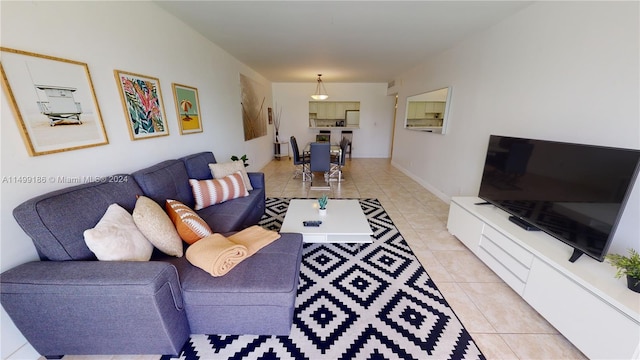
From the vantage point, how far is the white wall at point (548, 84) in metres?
1.47

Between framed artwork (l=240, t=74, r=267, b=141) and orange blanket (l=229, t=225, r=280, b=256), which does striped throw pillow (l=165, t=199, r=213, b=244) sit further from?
framed artwork (l=240, t=74, r=267, b=141)

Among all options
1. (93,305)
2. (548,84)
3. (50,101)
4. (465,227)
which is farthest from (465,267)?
(50,101)

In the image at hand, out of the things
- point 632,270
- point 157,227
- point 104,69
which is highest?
point 104,69

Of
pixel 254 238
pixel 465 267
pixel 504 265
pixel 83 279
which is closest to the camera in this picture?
pixel 83 279

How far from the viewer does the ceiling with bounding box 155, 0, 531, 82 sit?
7.06 feet

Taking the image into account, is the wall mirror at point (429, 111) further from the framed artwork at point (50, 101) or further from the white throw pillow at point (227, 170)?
the framed artwork at point (50, 101)

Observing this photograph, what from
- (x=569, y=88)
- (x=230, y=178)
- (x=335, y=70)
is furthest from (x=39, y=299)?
(x=335, y=70)

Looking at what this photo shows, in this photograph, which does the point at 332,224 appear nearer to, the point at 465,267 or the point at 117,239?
the point at 465,267

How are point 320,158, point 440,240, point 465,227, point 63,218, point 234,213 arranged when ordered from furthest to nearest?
point 320,158 → point 440,240 → point 465,227 → point 234,213 → point 63,218

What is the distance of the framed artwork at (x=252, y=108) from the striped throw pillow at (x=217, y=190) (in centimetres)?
234

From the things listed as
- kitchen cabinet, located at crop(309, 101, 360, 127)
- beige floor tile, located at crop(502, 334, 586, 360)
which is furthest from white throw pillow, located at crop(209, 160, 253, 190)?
kitchen cabinet, located at crop(309, 101, 360, 127)

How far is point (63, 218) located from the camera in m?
1.17

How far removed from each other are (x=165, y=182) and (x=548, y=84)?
342 cm

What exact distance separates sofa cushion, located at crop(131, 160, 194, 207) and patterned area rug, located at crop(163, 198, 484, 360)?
43.0 inches
